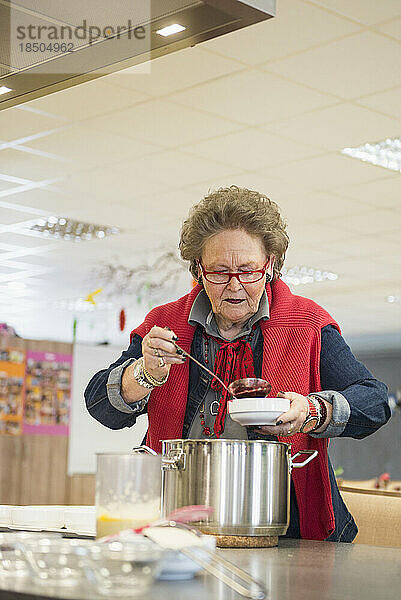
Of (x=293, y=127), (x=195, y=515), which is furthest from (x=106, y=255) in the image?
(x=195, y=515)

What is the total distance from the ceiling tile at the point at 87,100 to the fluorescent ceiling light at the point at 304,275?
429cm

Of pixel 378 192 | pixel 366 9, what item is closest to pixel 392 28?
pixel 366 9

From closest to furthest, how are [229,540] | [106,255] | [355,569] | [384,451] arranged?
[355,569] < [229,540] < [106,255] < [384,451]

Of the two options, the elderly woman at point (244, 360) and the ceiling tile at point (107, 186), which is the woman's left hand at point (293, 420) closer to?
the elderly woman at point (244, 360)

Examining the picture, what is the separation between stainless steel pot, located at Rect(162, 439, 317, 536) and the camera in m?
1.54

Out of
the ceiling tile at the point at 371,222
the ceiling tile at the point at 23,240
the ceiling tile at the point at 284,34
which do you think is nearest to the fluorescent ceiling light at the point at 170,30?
the ceiling tile at the point at 284,34

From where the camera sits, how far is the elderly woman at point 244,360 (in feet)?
6.23

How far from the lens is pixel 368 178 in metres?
5.70

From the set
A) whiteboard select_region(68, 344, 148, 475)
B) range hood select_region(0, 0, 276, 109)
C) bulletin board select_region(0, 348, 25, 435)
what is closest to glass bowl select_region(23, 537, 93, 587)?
range hood select_region(0, 0, 276, 109)

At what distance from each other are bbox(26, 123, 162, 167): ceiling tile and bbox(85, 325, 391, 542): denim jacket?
3.09 metres

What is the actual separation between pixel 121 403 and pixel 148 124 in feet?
10.0

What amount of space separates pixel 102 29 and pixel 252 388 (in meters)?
0.75

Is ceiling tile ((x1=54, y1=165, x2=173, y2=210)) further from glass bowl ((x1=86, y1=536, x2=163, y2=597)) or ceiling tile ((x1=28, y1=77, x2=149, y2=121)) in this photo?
glass bowl ((x1=86, y1=536, x2=163, y2=597))

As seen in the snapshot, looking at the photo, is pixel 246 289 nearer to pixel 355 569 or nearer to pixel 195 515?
pixel 195 515
